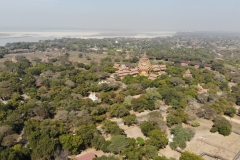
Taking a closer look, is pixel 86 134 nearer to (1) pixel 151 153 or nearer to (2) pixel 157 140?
(1) pixel 151 153

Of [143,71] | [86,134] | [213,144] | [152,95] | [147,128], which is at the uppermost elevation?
[143,71]

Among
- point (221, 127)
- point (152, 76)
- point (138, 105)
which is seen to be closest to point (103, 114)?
point (138, 105)

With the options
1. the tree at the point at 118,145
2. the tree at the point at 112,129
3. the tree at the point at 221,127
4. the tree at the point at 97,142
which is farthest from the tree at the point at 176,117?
the tree at the point at 97,142

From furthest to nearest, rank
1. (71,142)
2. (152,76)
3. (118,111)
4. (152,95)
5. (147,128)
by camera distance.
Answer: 1. (152,76)
2. (152,95)
3. (118,111)
4. (147,128)
5. (71,142)

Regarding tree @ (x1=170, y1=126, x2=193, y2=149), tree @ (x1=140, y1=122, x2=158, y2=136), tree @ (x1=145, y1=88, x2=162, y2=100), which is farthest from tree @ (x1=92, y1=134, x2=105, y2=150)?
tree @ (x1=145, y1=88, x2=162, y2=100)

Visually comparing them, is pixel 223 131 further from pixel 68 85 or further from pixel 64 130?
pixel 68 85

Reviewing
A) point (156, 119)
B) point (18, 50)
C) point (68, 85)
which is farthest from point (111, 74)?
point (18, 50)

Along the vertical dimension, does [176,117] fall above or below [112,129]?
below

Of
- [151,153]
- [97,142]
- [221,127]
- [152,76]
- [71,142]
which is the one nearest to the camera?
[151,153]

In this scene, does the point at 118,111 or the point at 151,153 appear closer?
the point at 151,153
